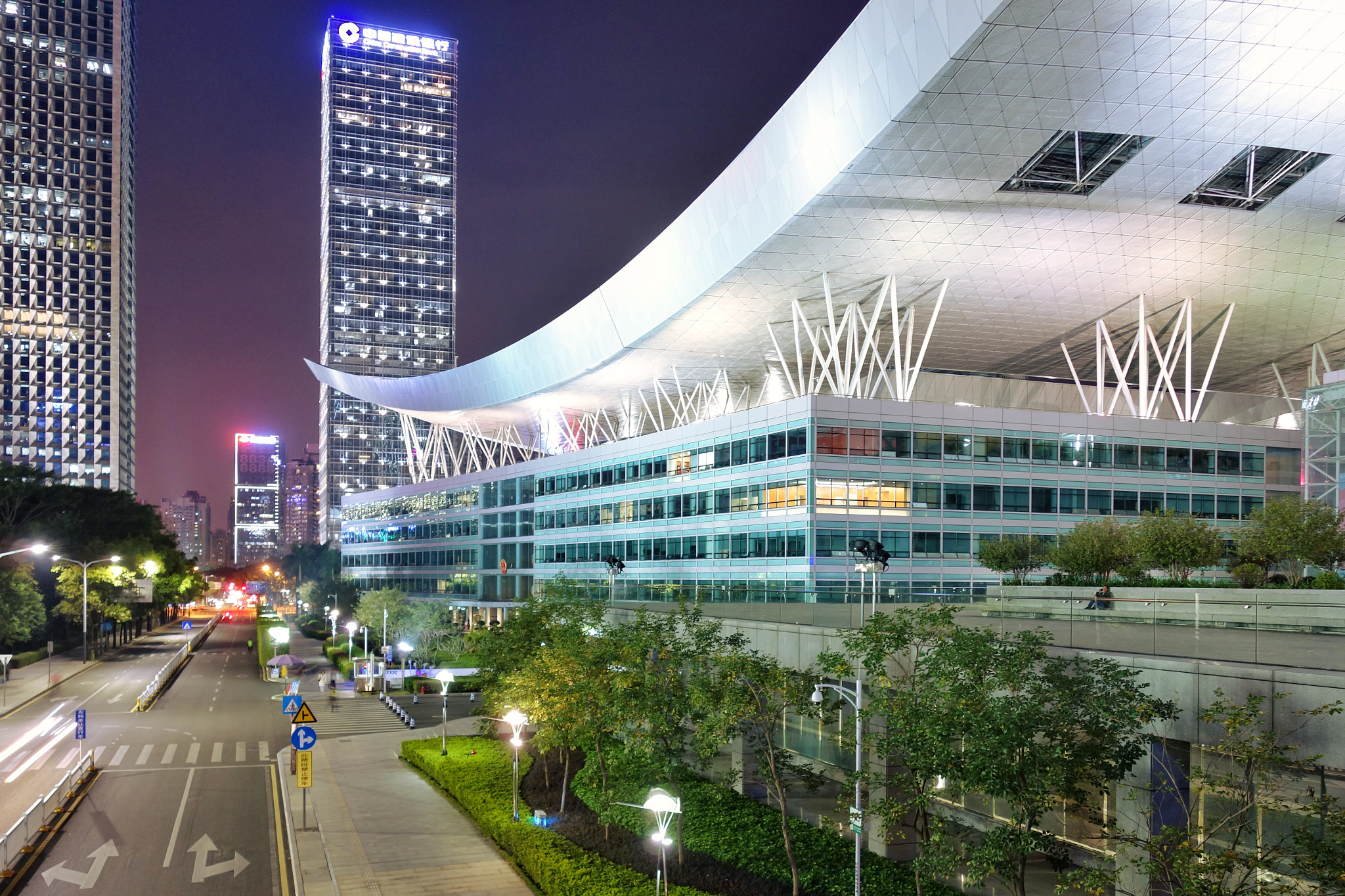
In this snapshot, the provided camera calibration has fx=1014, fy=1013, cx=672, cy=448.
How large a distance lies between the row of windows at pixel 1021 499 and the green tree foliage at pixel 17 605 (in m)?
49.7

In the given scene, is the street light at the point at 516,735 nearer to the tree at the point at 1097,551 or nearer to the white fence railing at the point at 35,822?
the white fence railing at the point at 35,822

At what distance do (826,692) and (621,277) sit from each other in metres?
47.8

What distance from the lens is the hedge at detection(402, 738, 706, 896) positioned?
2272 cm

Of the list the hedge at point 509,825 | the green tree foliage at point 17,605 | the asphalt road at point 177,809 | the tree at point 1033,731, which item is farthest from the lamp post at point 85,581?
the tree at point 1033,731

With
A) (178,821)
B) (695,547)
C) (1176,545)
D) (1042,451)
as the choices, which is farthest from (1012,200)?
(178,821)

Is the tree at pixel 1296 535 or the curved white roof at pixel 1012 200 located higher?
the curved white roof at pixel 1012 200

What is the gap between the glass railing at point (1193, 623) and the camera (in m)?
14.2

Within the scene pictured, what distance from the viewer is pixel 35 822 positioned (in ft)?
93.8

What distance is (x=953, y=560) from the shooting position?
57.9 meters

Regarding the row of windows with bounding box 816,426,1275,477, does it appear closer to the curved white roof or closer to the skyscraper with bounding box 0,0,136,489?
the curved white roof

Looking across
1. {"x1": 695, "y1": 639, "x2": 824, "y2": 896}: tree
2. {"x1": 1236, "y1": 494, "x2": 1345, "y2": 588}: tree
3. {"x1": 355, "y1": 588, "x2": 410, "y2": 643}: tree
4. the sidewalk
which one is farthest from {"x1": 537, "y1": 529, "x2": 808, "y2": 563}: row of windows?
{"x1": 695, "y1": 639, "x2": 824, "y2": 896}: tree

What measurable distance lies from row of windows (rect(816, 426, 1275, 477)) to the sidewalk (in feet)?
97.6

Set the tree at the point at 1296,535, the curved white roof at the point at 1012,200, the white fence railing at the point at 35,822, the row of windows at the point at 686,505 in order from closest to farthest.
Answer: the white fence railing at the point at 35,822
the tree at the point at 1296,535
the curved white roof at the point at 1012,200
the row of windows at the point at 686,505

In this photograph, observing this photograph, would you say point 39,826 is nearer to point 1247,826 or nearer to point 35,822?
point 35,822
